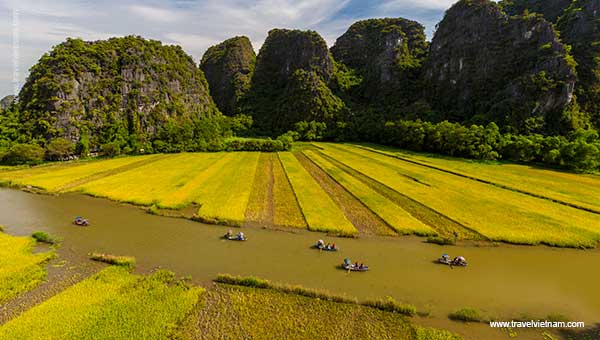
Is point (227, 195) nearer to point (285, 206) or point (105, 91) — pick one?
point (285, 206)

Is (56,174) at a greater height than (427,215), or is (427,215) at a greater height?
(427,215)

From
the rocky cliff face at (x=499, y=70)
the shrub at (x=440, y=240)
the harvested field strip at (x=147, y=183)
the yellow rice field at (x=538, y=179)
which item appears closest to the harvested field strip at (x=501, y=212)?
the shrub at (x=440, y=240)

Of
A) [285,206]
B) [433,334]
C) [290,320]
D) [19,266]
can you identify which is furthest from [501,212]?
[19,266]

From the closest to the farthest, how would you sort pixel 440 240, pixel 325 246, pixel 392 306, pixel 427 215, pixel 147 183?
pixel 392 306 → pixel 325 246 → pixel 440 240 → pixel 427 215 → pixel 147 183

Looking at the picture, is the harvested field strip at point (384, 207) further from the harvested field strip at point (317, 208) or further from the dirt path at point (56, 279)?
the dirt path at point (56, 279)

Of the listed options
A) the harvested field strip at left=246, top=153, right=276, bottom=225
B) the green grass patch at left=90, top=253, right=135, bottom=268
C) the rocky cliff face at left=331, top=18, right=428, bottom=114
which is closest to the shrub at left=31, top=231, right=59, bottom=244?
the green grass patch at left=90, top=253, right=135, bottom=268

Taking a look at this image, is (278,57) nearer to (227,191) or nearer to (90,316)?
(227,191)
